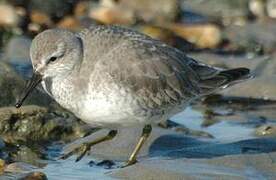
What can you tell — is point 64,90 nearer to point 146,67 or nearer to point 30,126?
point 146,67

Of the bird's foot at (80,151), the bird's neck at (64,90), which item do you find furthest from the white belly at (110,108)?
the bird's foot at (80,151)

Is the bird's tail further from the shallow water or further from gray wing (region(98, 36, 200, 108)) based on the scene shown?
the shallow water

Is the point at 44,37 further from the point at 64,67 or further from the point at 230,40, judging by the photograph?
the point at 230,40

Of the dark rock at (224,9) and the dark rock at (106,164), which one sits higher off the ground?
the dark rock at (224,9)

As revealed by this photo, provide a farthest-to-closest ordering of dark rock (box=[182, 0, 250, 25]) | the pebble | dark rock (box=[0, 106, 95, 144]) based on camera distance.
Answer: dark rock (box=[182, 0, 250, 25]) → the pebble → dark rock (box=[0, 106, 95, 144])

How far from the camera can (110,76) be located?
23.2ft

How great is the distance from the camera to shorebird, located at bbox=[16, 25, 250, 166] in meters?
7.04

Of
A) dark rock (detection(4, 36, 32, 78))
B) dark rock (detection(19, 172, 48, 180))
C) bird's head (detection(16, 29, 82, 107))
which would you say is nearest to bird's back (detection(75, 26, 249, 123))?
bird's head (detection(16, 29, 82, 107))

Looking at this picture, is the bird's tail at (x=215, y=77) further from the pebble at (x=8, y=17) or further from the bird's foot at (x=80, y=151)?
the pebble at (x=8, y=17)

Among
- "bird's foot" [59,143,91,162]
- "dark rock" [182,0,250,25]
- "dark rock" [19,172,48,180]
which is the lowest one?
"dark rock" [19,172,48,180]

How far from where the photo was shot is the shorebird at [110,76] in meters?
7.04

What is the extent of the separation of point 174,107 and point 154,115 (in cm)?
29

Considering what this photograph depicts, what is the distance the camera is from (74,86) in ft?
23.4

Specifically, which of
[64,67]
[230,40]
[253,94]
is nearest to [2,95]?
[64,67]
